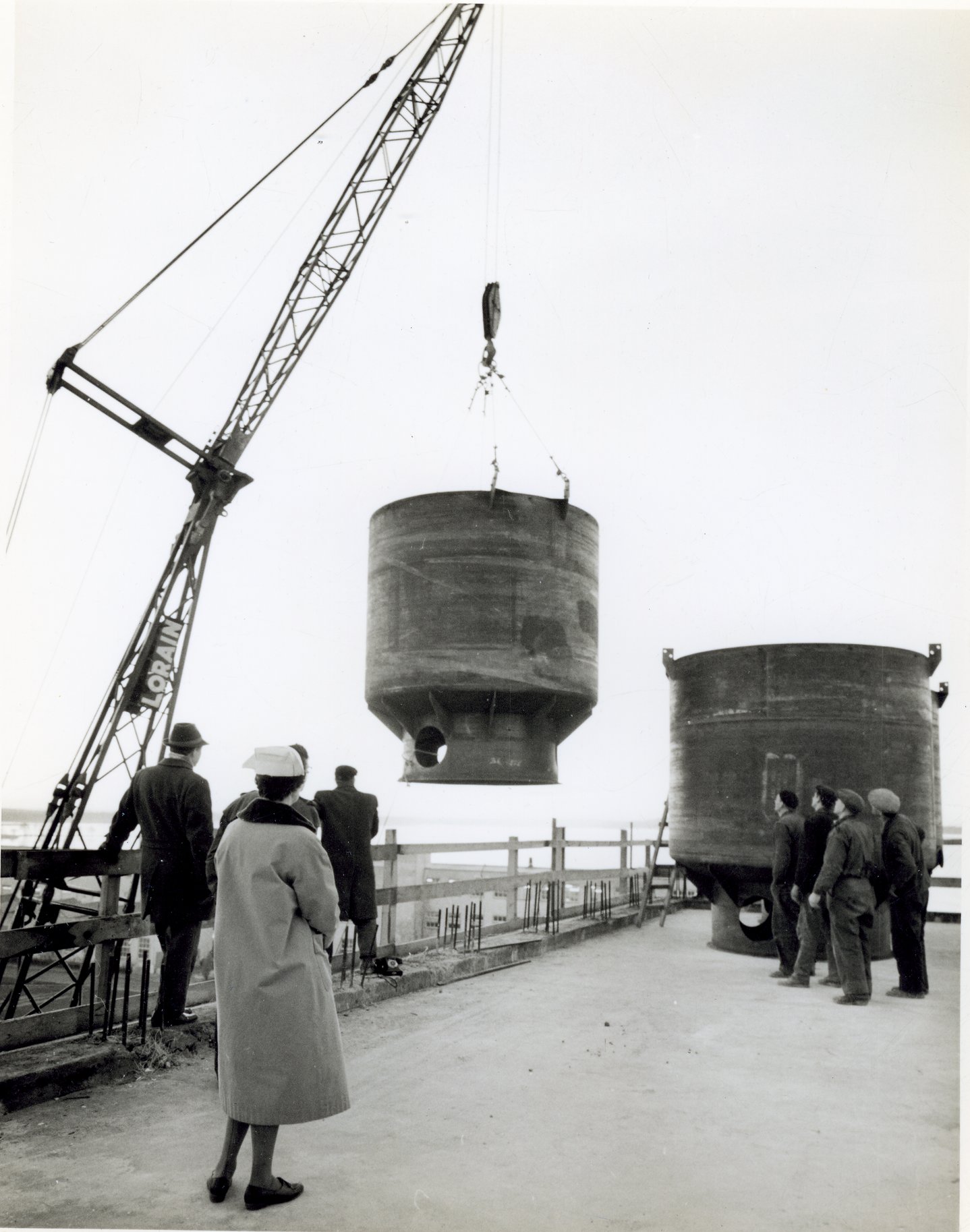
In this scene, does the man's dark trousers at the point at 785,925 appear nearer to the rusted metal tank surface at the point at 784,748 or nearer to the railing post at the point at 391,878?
the rusted metal tank surface at the point at 784,748

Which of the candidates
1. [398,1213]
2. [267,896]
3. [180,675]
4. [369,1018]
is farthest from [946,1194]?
[180,675]

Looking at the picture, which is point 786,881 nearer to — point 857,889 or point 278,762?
point 857,889

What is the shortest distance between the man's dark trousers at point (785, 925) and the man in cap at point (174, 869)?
233 inches

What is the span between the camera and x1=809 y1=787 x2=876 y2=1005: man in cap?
788 centimetres

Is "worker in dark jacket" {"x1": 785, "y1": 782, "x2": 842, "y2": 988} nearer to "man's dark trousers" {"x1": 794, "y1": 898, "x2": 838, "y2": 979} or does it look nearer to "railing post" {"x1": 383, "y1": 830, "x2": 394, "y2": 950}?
"man's dark trousers" {"x1": 794, "y1": 898, "x2": 838, "y2": 979}

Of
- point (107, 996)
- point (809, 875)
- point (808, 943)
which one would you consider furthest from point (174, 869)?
point (808, 943)

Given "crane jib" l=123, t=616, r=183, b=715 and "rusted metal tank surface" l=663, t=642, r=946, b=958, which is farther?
"crane jib" l=123, t=616, r=183, b=715

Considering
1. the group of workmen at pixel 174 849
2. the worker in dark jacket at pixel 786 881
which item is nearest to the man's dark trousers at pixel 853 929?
the worker in dark jacket at pixel 786 881

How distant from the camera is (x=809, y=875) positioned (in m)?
8.84

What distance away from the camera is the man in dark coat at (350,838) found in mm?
7426

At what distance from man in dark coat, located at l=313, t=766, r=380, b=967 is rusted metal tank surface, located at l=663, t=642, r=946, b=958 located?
490cm

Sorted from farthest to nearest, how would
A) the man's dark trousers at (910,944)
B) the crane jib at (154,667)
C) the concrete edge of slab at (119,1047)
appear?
1. the crane jib at (154,667)
2. the man's dark trousers at (910,944)
3. the concrete edge of slab at (119,1047)

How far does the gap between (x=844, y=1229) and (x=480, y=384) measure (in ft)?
33.9

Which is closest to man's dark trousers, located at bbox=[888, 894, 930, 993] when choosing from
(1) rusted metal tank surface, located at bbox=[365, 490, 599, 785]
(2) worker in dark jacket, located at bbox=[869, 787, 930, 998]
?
(2) worker in dark jacket, located at bbox=[869, 787, 930, 998]
